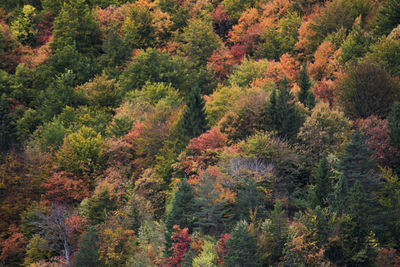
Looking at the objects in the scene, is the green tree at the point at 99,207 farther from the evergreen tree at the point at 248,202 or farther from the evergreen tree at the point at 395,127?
the evergreen tree at the point at 395,127

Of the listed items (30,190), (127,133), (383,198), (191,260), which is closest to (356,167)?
(383,198)

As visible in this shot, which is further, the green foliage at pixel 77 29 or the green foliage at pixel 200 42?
the green foliage at pixel 77 29

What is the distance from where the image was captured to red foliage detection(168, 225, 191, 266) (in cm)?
6456

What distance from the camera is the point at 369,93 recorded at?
78438mm

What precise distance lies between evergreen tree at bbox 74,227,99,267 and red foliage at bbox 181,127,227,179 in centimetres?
1288

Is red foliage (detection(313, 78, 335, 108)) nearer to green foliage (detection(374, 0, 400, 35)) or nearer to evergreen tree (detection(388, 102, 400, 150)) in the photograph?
evergreen tree (detection(388, 102, 400, 150))

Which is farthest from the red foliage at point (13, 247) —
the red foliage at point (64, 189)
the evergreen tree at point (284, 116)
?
the evergreen tree at point (284, 116)

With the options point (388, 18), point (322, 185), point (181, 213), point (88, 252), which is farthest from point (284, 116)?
point (388, 18)

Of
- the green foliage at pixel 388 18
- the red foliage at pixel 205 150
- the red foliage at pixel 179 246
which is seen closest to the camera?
the red foliage at pixel 179 246

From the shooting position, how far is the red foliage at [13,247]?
8206 centimetres

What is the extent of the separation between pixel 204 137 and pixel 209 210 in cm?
1348

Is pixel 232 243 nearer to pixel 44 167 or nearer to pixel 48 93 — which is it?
pixel 44 167

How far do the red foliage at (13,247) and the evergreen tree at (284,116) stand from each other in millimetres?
34481

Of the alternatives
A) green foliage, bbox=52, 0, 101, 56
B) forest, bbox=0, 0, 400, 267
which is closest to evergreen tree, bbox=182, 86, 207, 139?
Answer: forest, bbox=0, 0, 400, 267
